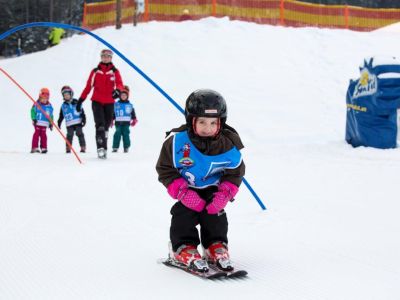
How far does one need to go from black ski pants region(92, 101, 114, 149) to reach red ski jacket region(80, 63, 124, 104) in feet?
0.32

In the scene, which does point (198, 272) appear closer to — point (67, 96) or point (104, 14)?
point (67, 96)

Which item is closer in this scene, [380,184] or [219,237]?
[219,237]

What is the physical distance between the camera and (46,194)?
639cm

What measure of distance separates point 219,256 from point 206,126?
77cm

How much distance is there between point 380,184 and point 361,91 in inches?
137

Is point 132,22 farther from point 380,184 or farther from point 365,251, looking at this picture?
point 365,251

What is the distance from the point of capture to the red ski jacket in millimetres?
9750

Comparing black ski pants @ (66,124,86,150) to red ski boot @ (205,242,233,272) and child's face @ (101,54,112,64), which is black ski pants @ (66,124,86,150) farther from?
red ski boot @ (205,242,233,272)

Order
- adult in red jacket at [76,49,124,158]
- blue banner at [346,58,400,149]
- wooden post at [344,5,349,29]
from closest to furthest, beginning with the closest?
blue banner at [346,58,400,149] < adult in red jacket at [76,49,124,158] < wooden post at [344,5,349,29]

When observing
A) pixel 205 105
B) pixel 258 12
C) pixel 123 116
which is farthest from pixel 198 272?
pixel 258 12

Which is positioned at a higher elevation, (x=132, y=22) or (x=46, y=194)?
(x=132, y=22)

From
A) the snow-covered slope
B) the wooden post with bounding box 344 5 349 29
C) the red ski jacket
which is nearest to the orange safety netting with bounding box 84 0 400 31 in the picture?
the wooden post with bounding box 344 5 349 29

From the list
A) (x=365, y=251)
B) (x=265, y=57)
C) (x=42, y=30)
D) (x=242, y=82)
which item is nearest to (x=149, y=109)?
(x=242, y=82)

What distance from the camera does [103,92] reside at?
9766 mm
